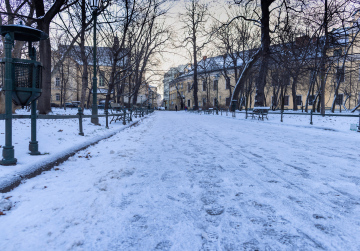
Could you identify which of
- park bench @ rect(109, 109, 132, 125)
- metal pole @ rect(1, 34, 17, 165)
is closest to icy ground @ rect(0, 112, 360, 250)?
metal pole @ rect(1, 34, 17, 165)

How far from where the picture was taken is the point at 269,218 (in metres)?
2.19

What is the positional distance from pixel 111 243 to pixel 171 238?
1.49 feet

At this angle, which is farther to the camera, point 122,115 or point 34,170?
point 122,115

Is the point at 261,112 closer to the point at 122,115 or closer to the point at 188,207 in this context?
the point at 122,115

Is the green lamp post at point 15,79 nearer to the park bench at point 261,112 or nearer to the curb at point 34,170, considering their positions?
the curb at point 34,170

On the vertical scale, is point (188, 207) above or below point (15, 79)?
below

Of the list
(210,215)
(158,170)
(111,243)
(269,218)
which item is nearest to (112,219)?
(111,243)

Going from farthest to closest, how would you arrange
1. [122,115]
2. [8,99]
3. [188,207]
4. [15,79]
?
[122,115] → [15,79] → [8,99] → [188,207]

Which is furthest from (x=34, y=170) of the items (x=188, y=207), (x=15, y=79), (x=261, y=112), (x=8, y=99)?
(x=261, y=112)

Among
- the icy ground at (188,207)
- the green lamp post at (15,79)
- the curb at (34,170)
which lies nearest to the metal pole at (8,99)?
the green lamp post at (15,79)

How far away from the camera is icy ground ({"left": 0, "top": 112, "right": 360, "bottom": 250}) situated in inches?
72.5

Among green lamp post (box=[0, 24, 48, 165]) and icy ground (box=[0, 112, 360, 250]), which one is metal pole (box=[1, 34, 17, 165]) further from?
icy ground (box=[0, 112, 360, 250])

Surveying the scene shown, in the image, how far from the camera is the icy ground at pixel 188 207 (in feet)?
6.04

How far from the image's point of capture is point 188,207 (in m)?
2.45
